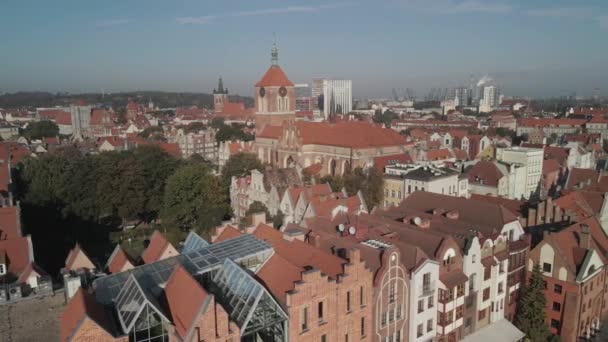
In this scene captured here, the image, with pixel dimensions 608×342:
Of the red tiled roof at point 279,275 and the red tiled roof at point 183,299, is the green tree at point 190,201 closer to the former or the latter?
the red tiled roof at point 279,275

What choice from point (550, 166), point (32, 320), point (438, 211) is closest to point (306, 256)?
point (32, 320)

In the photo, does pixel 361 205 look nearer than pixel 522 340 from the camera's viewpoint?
No

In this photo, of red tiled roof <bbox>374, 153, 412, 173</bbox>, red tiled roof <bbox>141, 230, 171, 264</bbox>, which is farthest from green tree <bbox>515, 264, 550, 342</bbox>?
red tiled roof <bbox>374, 153, 412, 173</bbox>

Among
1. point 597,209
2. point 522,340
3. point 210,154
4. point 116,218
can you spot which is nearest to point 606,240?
point 597,209

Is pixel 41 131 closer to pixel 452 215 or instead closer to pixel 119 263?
pixel 119 263

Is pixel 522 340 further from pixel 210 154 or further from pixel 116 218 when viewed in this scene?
pixel 210 154

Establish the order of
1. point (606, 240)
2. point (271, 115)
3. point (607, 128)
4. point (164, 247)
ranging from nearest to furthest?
1. point (164, 247)
2. point (606, 240)
3. point (271, 115)
4. point (607, 128)

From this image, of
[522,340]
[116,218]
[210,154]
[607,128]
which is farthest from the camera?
[607,128]

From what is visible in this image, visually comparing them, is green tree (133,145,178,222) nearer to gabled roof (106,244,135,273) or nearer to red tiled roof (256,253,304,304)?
gabled roof (106,244,135,273)
